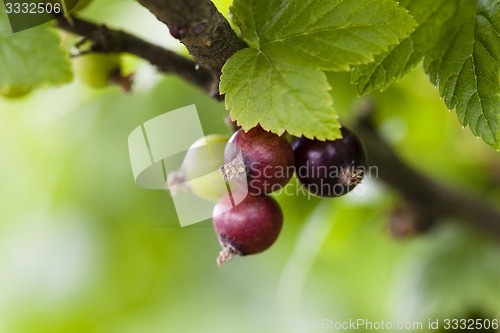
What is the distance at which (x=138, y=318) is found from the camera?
2.49 meters

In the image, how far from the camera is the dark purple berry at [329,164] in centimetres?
78

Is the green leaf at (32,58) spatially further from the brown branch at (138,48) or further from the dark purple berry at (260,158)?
the dark purple berry at (260,158)

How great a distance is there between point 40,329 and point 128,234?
627 mm

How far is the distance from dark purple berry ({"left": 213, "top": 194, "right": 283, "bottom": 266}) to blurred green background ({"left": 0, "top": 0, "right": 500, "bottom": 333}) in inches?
21.6

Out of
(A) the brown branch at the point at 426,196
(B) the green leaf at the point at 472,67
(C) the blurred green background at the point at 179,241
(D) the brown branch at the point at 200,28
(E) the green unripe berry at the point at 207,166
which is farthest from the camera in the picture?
(C) the blurred green background at the point at 179,241

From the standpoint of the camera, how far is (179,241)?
2.27m

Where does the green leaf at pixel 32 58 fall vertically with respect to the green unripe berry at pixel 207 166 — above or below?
above

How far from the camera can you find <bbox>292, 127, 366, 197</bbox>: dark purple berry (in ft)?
2.56

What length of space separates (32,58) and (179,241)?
1.47 metres

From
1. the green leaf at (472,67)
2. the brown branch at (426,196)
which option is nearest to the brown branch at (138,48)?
the green leaf at (472,67)

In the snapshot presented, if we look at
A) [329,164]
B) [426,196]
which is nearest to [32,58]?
[329,164]

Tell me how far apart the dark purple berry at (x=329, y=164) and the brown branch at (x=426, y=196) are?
0.50m

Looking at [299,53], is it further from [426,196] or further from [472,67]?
[426,196]

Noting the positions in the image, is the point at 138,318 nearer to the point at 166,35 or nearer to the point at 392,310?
the point at 392,310
